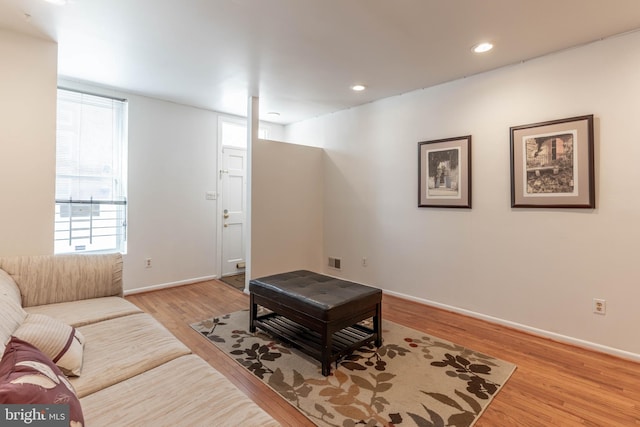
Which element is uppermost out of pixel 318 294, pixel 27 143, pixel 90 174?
pixel 27 143

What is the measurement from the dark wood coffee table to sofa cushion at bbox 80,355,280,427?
0.94 metres

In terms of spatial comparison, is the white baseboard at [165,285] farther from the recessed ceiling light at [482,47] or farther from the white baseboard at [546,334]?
the recessed ceiling light at [482,47]

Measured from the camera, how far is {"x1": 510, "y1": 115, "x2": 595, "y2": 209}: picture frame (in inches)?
102

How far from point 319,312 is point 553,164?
8.15ft

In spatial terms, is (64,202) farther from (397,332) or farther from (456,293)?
(456,293)

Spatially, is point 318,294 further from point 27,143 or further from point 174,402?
point 27,143

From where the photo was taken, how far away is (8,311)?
1551 millimetres

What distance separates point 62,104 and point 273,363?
3706mm

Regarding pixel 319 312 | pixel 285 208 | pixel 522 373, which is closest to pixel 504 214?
pixel 522 373

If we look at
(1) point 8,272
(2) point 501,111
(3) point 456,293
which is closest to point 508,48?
(2) point 501,111

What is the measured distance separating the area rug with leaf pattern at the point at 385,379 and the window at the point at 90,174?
6.91 ft

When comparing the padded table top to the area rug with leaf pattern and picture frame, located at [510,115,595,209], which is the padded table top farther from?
picture frame, located at [510,115,595,209]

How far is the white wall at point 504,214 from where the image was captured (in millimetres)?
2467

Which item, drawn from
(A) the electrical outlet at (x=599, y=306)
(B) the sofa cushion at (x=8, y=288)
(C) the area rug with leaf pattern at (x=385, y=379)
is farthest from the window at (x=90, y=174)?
(A) the electrical outlet at (x=599, y=306)
